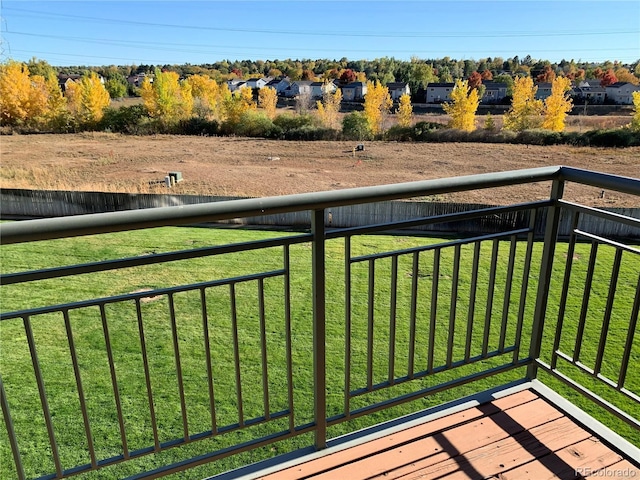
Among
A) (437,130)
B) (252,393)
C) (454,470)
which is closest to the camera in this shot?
(454,470)

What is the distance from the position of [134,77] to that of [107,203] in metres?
61.2

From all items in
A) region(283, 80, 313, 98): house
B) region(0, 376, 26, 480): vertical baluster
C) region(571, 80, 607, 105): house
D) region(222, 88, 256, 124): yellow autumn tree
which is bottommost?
region(0, 376, 26, 480): vertical baluster

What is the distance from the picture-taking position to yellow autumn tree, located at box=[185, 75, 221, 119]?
125ft

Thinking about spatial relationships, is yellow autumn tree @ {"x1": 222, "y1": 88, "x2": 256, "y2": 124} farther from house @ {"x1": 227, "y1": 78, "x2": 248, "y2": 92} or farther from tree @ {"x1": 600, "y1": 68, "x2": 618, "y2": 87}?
tree @ {"x1": 600, "y1": 68, "x2": 618, "y2": 87}

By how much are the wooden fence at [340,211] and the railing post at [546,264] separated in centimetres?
645

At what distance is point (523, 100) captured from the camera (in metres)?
32.4

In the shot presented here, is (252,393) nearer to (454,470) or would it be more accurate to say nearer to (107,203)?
(454,470)

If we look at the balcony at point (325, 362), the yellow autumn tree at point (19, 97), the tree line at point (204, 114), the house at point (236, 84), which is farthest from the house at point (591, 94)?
the balcony at point (325, 362)

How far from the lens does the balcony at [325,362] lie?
1.47m

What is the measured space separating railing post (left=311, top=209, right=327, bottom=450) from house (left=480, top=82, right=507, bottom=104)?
201ft

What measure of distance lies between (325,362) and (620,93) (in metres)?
66.1

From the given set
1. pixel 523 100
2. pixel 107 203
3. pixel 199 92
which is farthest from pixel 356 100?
pixel 107 203

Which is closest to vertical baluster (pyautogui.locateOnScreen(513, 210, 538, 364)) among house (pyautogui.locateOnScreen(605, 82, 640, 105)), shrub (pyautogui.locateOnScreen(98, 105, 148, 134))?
shrub (pyautogui.locateOnScreen(98, 105, 148, 134))

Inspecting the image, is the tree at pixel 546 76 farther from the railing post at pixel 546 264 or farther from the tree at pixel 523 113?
the railing post at pixel 546 264
